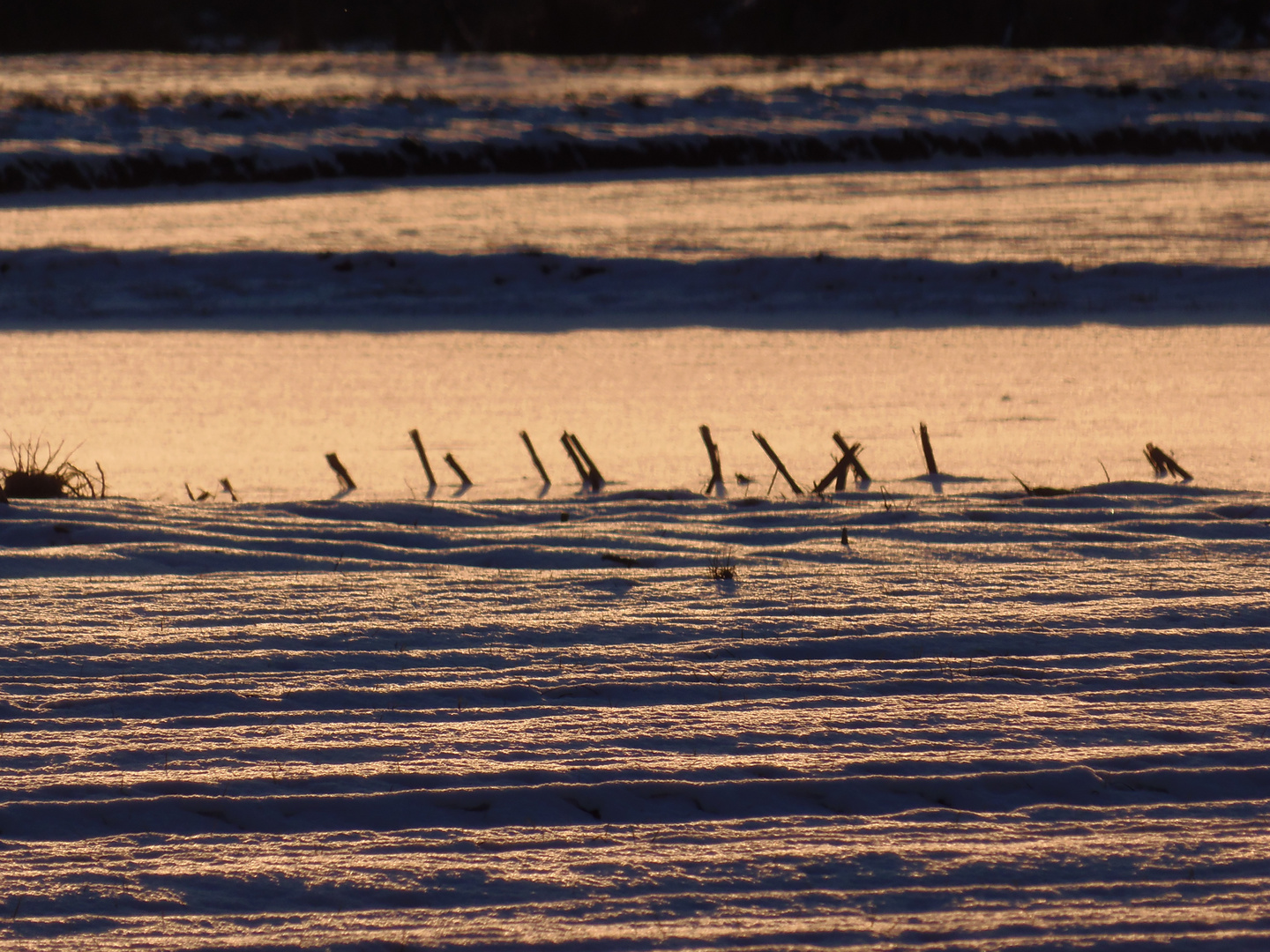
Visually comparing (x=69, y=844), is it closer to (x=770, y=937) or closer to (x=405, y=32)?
(x=770, y=937)

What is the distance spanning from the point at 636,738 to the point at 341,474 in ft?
10.5

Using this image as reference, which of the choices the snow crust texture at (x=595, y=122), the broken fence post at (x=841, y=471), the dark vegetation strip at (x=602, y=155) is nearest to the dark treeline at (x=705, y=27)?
the snow crust texture at (x=595, y=122)

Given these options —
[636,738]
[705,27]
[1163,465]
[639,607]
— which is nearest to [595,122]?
[1163,465]

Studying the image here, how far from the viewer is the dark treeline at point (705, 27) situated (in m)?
32.0

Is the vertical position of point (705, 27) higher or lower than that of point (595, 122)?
higher

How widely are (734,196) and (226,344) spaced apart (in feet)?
26.0

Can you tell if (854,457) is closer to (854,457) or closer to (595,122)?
(854,457)

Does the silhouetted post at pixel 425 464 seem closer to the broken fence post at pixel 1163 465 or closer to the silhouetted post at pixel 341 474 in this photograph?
the silhouetted post at pixel 341 474

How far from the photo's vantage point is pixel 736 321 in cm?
1034

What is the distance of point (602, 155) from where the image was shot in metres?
18.5

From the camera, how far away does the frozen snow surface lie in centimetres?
235

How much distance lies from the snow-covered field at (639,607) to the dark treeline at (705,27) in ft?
69.3

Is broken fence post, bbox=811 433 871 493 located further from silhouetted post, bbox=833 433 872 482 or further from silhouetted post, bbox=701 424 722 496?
silhouetted post, bbox=701 424 722 496

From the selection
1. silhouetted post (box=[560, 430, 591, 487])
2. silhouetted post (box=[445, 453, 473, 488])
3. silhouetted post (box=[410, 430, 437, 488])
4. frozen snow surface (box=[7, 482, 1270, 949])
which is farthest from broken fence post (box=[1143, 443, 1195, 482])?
silhouetted post (box=[410, 430, 437, 488])
